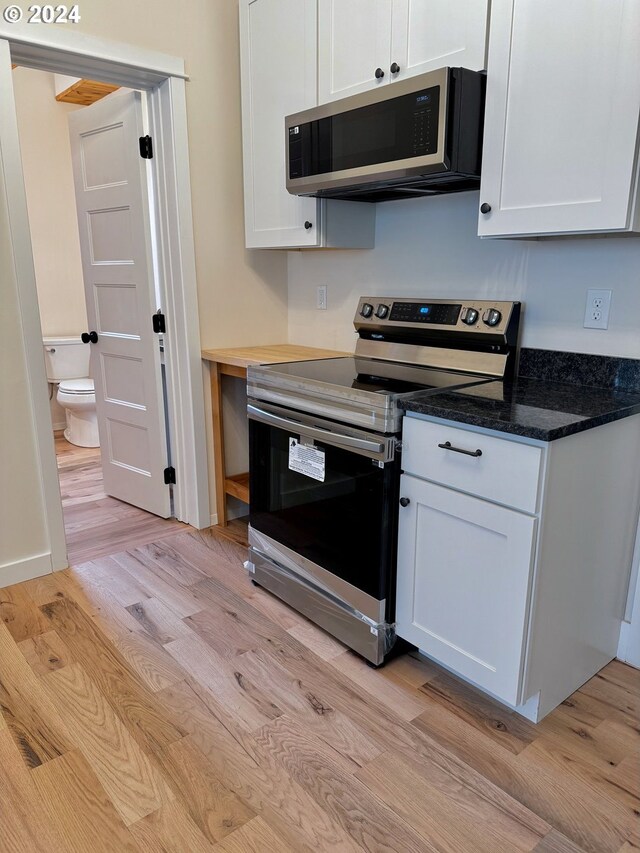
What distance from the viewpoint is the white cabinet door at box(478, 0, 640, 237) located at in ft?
4.65

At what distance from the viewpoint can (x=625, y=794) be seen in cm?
142

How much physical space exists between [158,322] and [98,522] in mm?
1074

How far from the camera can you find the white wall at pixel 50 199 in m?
4.23

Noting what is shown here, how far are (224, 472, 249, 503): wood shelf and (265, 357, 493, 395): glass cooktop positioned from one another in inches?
32.2

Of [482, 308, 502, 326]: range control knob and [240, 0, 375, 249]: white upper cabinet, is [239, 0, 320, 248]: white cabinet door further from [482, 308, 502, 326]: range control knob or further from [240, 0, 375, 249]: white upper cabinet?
[482, 308, 502, 326]: range control knob

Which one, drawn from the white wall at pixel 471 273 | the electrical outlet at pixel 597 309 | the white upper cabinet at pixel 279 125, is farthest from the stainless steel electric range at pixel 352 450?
the white upper cabinet at pixel 279 125

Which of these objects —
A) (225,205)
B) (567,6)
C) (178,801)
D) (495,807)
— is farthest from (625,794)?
(225,205)

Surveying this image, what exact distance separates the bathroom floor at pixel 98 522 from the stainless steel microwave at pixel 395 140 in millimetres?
1725

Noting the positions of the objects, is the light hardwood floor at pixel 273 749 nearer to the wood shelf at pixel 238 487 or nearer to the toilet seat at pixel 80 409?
the wood shelf at pixel 238 487

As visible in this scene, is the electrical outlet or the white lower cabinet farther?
the electrical outlet

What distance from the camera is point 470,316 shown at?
206cm

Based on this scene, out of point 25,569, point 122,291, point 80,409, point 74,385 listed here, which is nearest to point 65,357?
point 74,385

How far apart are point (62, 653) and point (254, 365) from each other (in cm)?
118

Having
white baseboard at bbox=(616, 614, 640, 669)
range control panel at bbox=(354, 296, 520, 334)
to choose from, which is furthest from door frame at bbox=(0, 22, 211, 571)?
white baseboard at bbox=(616, 614, 640, 669)
